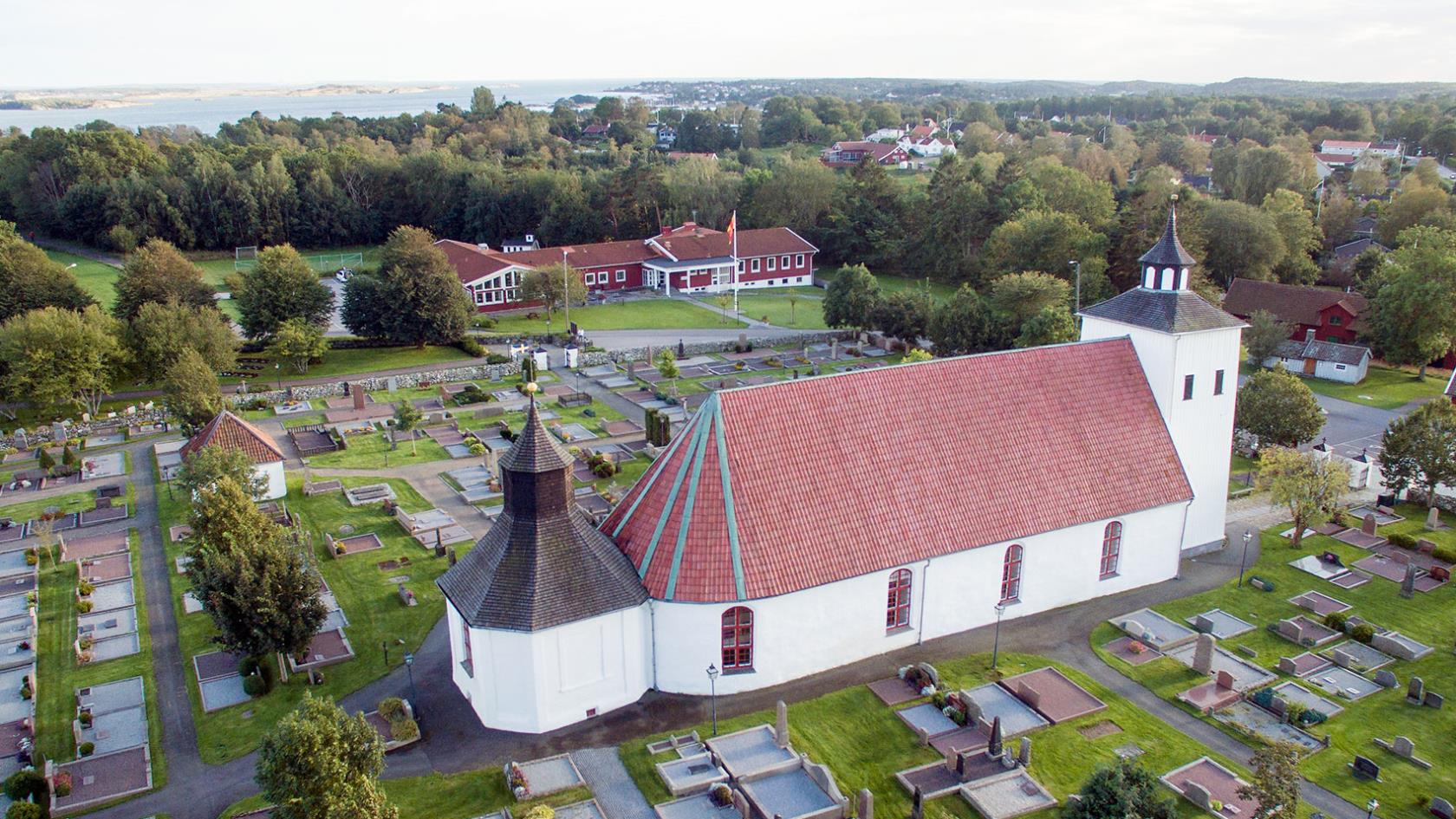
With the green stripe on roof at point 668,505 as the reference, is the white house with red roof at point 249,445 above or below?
below

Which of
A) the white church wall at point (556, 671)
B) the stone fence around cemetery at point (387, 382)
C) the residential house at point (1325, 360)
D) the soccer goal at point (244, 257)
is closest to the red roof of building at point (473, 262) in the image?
the stone fence around cemetery at point (387, 382)

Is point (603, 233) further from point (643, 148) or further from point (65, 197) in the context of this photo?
point (65, 197)

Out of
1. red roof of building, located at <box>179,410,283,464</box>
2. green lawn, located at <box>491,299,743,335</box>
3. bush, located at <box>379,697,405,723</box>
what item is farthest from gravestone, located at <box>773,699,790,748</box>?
green lawn, located at <box>491,299,743,335</box>

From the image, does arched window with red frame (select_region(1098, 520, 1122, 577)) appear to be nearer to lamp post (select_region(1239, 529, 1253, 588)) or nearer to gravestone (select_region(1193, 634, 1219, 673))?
gravestone (select_region(1193, 634, 1219, 673))

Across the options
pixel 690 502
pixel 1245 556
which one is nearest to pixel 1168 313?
pixel 1245 556

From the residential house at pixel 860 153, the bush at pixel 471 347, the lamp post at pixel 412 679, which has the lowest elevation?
the lamp post at pixel 412 679

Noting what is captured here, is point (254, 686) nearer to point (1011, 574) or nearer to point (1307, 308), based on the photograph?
point (1011, 574)

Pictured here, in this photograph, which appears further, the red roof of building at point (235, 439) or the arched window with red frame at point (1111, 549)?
the red roof of building at point (235, 439)

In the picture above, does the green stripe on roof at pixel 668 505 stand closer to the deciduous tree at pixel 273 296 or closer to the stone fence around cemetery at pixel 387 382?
the stone fence around cemetery at pixel 387 382
